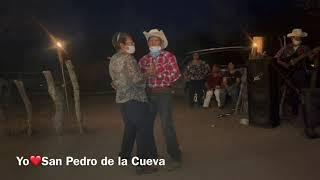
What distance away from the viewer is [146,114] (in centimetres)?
720

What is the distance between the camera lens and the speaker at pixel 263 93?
35.5 feet

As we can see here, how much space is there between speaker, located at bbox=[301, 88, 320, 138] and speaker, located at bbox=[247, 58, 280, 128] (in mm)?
1244

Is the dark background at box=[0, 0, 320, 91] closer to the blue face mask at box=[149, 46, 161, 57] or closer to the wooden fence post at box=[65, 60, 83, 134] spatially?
the wooden fence post at box=[65, 60, 83, 134]

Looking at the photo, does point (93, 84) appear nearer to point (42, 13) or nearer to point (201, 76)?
point (42, 13)

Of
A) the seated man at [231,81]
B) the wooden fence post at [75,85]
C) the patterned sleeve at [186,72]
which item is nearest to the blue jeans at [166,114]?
the wooden fence post at [75,85]

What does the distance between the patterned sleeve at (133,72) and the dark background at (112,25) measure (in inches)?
713

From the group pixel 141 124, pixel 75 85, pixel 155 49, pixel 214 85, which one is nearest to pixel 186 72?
pixel 214 85

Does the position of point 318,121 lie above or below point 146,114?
below

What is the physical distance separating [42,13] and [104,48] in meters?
4.23

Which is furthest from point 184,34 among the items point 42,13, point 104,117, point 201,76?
point 104,117

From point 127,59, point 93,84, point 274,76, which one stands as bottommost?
point 93,84

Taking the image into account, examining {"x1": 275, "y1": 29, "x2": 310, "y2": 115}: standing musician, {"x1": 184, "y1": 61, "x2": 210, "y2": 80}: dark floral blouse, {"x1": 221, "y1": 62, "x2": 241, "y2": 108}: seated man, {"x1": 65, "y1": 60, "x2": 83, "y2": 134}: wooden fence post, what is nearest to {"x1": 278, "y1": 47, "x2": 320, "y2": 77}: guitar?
{"x1": 275, "y1": 29, "x2": 310, "y2": 115}: standing musician

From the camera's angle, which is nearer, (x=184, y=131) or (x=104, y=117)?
(x=184, y=131)

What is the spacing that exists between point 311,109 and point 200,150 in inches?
89.2
